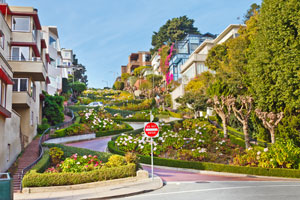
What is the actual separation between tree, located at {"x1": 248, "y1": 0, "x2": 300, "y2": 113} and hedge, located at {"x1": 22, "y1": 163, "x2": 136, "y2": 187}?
12855 mm

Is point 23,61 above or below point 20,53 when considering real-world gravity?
below

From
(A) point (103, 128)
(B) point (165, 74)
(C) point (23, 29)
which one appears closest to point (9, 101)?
(C) point (23, 29)

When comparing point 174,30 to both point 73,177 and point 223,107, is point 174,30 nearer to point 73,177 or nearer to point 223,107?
point 223,107

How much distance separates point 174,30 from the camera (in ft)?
361

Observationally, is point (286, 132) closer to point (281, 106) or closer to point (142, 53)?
point (281, 106)

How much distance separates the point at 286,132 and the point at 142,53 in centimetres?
9561

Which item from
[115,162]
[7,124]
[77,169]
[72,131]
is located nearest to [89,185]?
[77,169]

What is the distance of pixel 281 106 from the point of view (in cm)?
2575

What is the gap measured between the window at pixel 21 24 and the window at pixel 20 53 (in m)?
1.75

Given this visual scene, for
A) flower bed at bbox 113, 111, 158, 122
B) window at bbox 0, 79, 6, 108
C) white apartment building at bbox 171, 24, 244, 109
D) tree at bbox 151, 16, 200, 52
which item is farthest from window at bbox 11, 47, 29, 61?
tree at bbox 151, 16, 200, 52

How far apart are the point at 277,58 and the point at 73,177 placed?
16599mm

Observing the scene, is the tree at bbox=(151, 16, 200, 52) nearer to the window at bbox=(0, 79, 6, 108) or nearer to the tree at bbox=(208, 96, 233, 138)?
the tree at bbox=(208, 96, 233, 138)

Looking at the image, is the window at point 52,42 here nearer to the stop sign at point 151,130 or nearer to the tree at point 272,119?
the tree at point 272,119

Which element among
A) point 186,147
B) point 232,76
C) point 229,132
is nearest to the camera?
point 186,147
